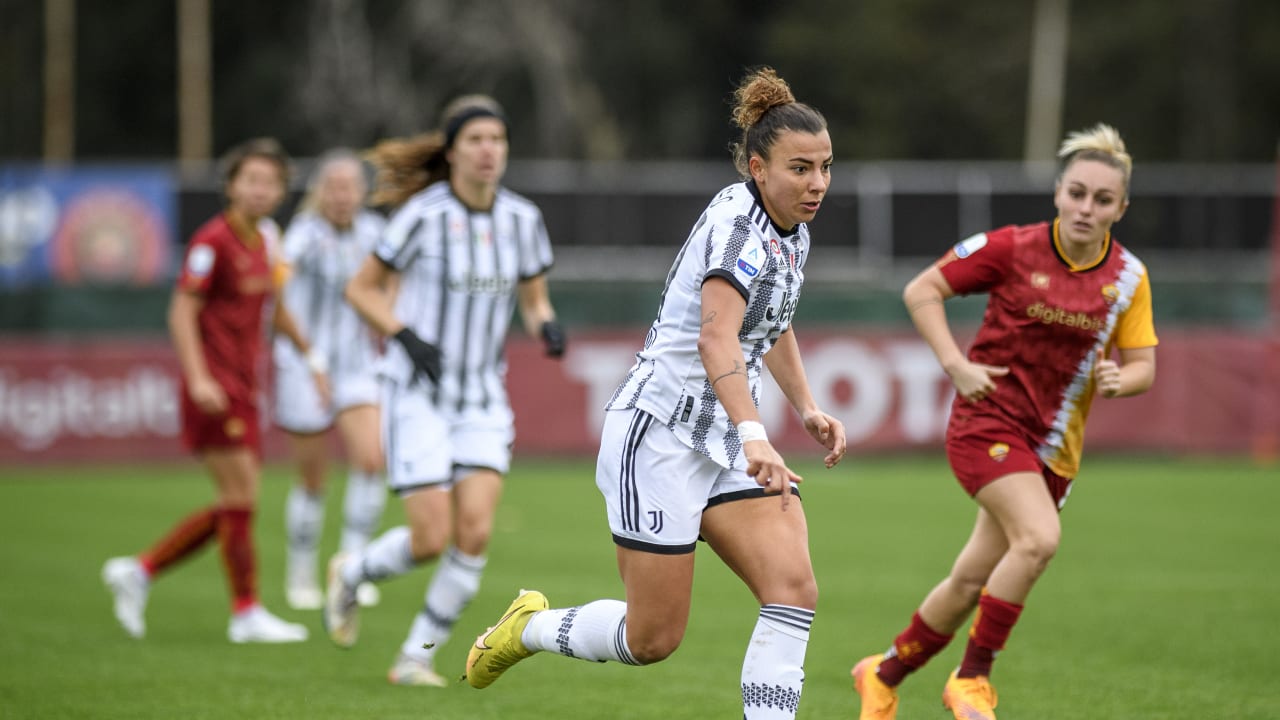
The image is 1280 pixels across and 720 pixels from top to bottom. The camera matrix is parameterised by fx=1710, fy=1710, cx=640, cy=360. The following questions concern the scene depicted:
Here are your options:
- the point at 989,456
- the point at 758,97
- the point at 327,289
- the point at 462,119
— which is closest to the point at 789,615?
the point at 989,456

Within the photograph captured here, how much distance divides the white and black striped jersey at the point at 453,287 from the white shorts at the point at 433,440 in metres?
0.06

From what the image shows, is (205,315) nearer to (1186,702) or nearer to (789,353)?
(789,353)

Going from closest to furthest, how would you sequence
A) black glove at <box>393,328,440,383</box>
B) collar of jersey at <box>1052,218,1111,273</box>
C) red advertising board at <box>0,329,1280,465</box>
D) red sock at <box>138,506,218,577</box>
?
collar of jersey at <box>1052,218,1111,273</box>
black glove at <box>393,328,440,383</box>
red sock at <box>138,506,218,577</box>
red advertising board at <box>0,329,1280,465</box>

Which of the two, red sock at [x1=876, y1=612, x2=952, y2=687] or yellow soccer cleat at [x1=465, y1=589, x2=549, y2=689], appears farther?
red sock at [x1=876, y1=612, x2=952, y2=687]

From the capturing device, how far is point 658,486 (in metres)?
5.46

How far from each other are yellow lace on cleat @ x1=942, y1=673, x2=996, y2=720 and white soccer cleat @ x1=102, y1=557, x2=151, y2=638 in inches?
177

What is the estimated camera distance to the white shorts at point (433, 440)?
297 inches

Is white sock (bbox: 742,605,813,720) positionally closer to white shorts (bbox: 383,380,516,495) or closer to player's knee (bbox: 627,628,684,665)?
player's knee (bbox: 627,628,684,665)

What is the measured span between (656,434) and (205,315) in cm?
422

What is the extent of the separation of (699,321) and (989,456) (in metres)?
1.61

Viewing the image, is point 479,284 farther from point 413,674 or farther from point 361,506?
point 361,506

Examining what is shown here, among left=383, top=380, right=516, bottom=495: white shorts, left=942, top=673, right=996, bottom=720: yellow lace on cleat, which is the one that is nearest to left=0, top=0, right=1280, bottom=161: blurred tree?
left=383, top=380, right=516, bottom=495: white shorts

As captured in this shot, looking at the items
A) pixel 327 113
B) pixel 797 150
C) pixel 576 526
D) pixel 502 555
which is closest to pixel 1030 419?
→ pixel 797 150

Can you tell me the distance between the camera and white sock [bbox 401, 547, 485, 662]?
296 inches
